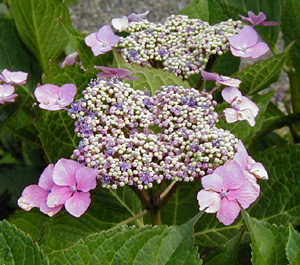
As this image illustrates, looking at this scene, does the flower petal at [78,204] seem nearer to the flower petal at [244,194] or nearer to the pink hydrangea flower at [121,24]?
the flower petal at [244,194]

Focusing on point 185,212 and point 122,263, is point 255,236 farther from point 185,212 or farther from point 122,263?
point 185,212

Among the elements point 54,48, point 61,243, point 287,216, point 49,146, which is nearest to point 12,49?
point 54,48

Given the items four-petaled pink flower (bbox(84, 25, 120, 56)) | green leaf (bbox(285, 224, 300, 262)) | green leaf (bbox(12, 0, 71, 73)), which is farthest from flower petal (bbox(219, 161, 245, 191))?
green leaf (bbox(12, 0, 71, 73))

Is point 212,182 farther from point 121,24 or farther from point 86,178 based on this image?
point 121,24

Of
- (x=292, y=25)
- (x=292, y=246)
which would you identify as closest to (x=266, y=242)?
(x=292, y=246)

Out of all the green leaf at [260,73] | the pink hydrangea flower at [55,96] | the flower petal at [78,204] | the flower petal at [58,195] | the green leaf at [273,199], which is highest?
the pink hydrangea flower at [55,96]

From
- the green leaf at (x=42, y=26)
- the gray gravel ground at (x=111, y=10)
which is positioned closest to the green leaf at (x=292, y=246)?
the green leaf at (x=42, y=26)
